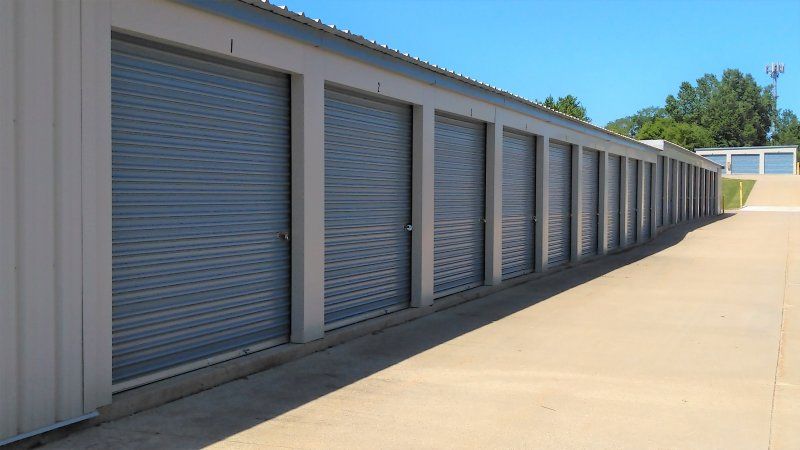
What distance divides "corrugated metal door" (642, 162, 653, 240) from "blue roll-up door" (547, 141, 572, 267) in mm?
7693

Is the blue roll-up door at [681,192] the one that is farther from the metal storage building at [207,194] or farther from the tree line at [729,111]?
the tree line at [729,111]

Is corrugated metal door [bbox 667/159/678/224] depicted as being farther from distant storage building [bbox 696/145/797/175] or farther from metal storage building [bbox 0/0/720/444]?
distant storage building [bbox 696/145/797/175]

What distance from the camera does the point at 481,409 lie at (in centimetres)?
559

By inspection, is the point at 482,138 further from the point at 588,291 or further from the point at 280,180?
the point at 280,180

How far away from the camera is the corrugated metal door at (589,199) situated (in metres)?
17.2

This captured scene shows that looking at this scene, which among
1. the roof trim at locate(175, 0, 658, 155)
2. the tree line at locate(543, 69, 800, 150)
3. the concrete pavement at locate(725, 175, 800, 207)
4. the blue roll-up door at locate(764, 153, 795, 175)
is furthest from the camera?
the tree line at locate(543, 69, 800, 150)

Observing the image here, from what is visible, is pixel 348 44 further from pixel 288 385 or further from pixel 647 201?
pixel 647 201

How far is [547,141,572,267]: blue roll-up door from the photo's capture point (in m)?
15.2

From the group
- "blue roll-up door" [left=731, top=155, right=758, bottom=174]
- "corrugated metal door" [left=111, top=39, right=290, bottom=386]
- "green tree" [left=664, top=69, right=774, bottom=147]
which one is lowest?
"corrugated metal door" [left=111, top=39, right=290, bottom=386]

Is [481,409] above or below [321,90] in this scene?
below

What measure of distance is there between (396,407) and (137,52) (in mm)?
3422

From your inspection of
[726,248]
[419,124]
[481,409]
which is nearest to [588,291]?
[419,124]

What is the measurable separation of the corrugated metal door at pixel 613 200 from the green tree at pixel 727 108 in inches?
3444

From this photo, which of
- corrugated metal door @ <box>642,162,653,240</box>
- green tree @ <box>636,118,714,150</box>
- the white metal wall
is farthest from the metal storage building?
green tree @ <box>636,118,714,150</box>
